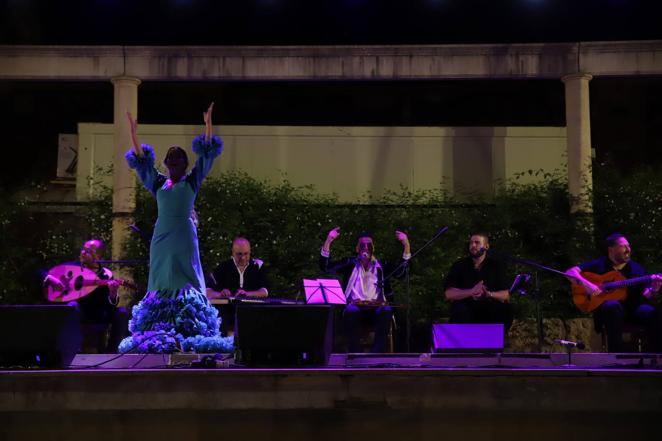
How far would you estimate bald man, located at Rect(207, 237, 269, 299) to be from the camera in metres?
7.21

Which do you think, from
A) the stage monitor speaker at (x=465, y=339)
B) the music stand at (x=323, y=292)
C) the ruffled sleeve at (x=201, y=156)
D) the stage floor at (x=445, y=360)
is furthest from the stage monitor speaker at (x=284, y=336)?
the music stand at (x=323, y=292)

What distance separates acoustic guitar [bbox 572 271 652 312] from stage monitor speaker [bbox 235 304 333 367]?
2933 mm

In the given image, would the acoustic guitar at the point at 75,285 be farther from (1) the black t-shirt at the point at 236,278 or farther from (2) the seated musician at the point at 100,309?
(1) the black t-shirt at the point at 236,278

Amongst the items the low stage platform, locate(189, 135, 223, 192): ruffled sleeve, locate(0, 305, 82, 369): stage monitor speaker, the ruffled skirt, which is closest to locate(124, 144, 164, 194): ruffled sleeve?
locate(189, 135, 223, 192): ruffled sleeve

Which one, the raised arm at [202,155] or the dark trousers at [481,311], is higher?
the raised arm at [202,155]

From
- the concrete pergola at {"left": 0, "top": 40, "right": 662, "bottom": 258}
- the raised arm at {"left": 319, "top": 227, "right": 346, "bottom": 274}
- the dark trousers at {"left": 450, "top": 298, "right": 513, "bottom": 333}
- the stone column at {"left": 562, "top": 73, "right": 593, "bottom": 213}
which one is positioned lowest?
the dark trousers at {"left": 450, "top": 298, "right": 513, "bottom": 333}

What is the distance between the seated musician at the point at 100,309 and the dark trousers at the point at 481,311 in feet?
8.60

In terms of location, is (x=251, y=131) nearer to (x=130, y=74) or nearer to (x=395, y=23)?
(x=130, y=74)

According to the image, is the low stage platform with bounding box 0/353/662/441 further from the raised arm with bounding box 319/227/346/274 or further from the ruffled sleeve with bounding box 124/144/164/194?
the raised arm with bounding box 319/227/346/274

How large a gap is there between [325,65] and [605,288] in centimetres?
435

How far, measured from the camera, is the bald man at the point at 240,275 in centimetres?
721

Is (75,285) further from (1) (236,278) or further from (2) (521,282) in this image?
(2) (521,282)

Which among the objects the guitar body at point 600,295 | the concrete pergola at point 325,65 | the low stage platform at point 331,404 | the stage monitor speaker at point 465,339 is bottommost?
the low stage platform at point 331,404

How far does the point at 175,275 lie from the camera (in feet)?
18.9
